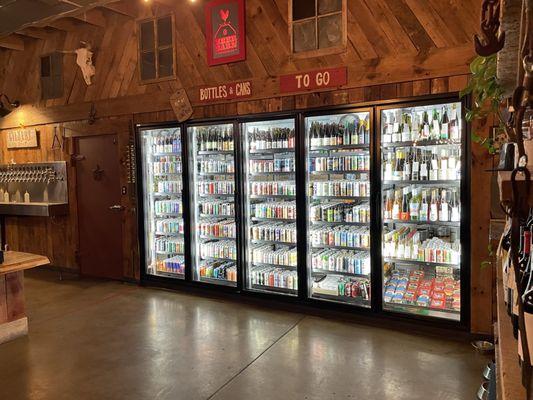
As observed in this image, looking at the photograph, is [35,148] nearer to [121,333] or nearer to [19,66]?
[19,66]

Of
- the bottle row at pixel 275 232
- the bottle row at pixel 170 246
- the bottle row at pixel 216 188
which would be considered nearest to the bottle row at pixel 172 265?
Result: the bottle row at pixel 170 246

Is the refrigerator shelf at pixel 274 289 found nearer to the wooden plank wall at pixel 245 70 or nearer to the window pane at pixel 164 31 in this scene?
the wooden plank wall at pixel 245 70

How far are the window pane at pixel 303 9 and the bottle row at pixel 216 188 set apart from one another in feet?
6.80

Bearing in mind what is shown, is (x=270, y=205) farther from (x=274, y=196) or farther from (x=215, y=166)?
(x=215, y=166)

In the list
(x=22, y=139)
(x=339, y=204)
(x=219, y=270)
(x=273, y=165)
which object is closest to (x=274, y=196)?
(x=273, y=165)

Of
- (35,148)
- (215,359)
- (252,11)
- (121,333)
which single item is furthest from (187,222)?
(35,148)

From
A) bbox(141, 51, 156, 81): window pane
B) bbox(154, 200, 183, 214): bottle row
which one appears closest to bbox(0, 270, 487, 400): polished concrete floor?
bbox(154, 200, 183, 214): bottle row

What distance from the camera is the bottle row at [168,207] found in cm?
588

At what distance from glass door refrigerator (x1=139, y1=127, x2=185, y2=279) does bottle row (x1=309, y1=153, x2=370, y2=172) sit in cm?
202

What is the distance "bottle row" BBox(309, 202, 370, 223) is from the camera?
15.0ft

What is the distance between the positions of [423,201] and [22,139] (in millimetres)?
6643

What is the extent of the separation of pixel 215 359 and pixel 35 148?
548cm

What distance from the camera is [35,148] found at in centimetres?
721

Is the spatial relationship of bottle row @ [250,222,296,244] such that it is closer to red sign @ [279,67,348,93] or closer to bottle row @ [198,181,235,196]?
bottle row @ [198,181,235,196]
